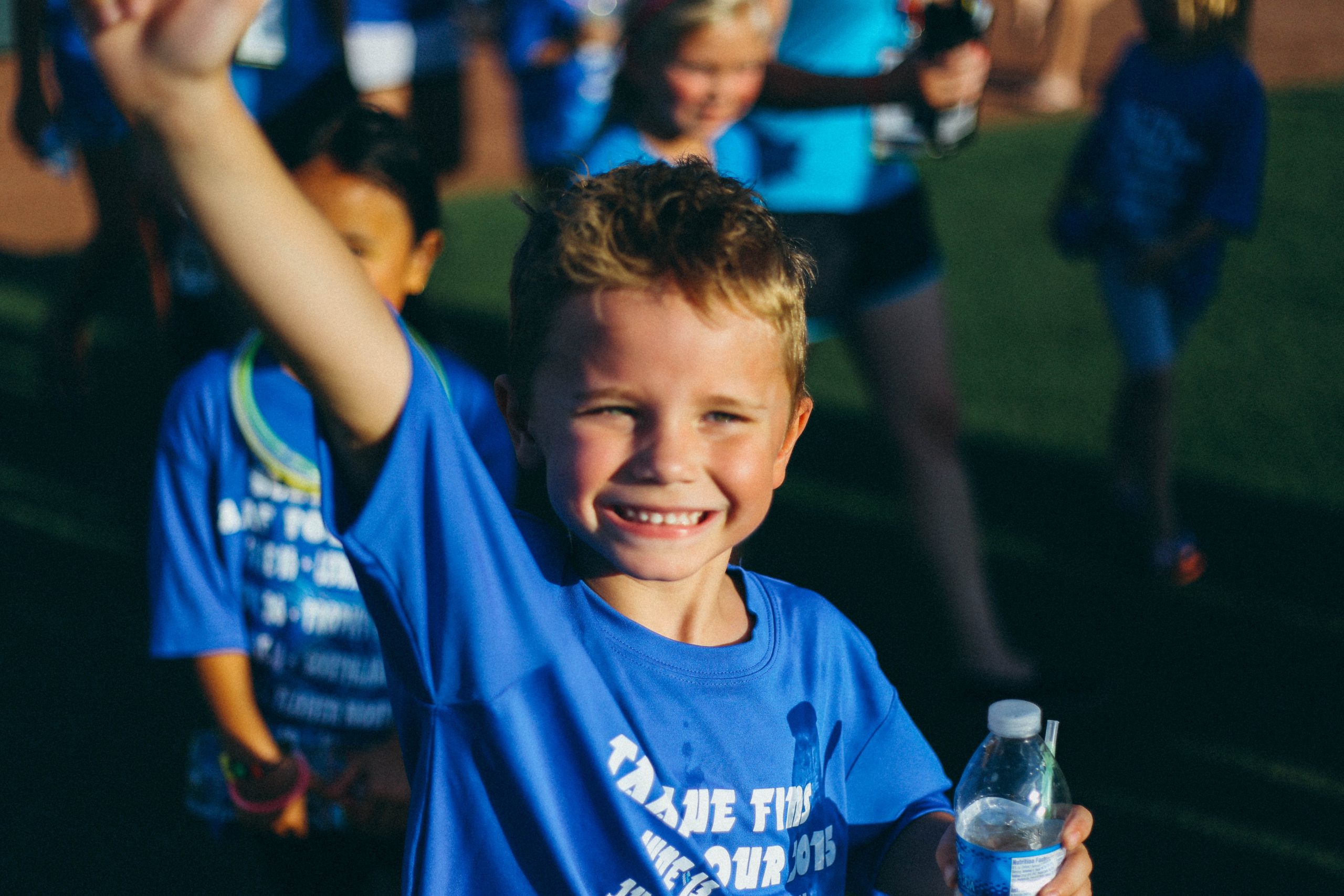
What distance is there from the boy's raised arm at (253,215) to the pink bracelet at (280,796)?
3.21 ft

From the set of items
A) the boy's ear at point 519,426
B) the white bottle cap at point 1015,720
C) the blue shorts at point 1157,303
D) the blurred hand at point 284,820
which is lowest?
the blue shorts at point 1157,303

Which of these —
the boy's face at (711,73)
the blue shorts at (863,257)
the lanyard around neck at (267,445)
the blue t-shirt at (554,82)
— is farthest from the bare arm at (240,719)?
the blue t-shirt at (554,82)

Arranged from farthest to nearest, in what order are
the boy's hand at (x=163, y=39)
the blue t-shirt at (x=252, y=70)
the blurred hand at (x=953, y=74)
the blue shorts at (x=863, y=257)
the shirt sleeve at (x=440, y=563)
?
the blue t-shirt at (x=252, y=70), the blue shorts at (x=863, y=257), the blurred hand at (x=953, y=74), the shirt sleeve at (x=440, y=563), the boy's hand at (x=163, y=39)

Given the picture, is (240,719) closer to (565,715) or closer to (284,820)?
(284,820)

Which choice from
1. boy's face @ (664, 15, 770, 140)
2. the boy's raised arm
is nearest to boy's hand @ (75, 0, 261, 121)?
the boy's raised arm

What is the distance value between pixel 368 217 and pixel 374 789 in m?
0.87

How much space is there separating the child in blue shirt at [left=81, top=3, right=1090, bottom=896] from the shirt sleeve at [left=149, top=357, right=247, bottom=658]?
2.44ft

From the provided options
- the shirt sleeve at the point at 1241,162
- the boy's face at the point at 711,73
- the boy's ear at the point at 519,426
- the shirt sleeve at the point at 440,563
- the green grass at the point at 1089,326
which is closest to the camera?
the shirt sleeve at the point at 440,563

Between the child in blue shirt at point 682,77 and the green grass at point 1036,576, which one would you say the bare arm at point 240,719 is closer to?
the green grass at point 1036,576

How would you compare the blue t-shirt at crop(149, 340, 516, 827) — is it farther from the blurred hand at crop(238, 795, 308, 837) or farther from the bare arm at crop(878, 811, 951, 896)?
the bare arm at crop(878, 811, 951, 896)

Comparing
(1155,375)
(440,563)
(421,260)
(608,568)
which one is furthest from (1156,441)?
(440,563)

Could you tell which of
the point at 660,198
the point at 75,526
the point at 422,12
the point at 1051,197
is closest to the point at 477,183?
the point at 1051,197

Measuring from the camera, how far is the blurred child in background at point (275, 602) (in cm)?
195

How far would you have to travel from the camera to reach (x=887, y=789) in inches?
59.7
